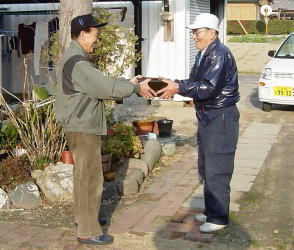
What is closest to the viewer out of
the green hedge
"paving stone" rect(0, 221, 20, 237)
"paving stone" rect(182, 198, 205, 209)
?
"paving stone" rect(0, 221, 20, 237)

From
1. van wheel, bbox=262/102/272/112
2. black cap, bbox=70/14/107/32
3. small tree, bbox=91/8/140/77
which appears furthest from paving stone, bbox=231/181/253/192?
van wheel, bbox=262/102/272/112

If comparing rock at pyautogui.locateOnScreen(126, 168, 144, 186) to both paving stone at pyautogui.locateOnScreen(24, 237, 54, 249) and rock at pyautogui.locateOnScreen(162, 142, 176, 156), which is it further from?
paving stone at pyautogui.locateOnScreen(24, 237, 54, 249)

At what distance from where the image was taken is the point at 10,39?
39.9 feet

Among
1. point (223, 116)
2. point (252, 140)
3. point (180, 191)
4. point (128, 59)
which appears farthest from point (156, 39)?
point (223, 116)

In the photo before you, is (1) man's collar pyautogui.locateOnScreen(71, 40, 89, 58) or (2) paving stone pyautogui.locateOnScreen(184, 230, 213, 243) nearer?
(1) man's collar pyautogui.locateOnScreen(71, 40, 89, 58)

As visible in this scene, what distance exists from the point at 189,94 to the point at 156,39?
8.51 meters

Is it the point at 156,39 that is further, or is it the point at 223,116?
the point at 156,39

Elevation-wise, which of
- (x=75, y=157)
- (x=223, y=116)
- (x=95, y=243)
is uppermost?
(x=223, y=116)

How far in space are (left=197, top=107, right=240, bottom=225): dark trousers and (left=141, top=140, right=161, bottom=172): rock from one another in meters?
2.25

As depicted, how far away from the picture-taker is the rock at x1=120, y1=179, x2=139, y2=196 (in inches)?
253

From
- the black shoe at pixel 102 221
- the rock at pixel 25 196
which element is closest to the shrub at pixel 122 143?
the rock at pixel 25 196

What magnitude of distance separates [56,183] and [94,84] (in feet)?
5.88

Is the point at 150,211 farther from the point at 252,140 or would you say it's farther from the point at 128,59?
the point at 252,140

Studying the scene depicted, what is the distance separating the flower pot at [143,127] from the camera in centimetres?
905
